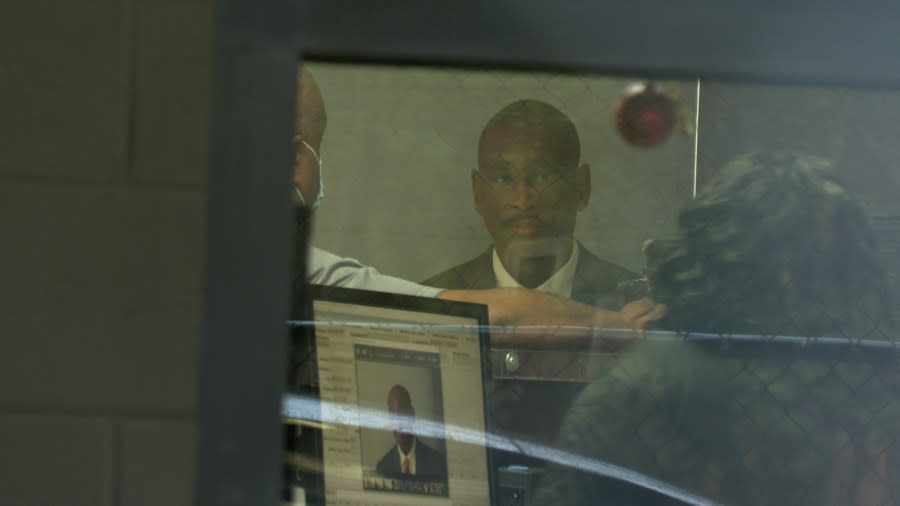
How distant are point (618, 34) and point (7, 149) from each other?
33.2 inches

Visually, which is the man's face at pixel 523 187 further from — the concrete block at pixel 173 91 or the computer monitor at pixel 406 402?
the concrete block at pixel 173 91

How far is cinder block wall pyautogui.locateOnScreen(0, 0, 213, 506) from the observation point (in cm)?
132

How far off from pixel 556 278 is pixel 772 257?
0.33m

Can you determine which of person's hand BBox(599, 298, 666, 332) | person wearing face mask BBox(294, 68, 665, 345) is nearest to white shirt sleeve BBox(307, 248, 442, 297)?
person wearing face mask BBox(294, 68, 665, 345)

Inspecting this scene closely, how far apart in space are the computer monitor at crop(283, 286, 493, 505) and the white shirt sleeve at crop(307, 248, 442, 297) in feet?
0.04

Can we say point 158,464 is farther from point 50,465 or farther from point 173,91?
point 173,91

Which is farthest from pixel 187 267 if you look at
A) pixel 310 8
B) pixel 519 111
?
pixel 519 111

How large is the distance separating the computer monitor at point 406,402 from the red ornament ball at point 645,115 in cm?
36

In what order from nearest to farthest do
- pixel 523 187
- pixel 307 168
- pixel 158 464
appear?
pixel 158 464
pixel 307 168
pixel 523 187

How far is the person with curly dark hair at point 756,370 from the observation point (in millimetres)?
1523

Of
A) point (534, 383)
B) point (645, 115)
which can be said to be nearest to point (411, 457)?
point (534, 383)

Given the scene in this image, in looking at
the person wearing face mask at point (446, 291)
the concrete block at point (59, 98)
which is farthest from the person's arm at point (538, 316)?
the concrete block at point (59, 98)

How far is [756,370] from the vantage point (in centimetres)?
153

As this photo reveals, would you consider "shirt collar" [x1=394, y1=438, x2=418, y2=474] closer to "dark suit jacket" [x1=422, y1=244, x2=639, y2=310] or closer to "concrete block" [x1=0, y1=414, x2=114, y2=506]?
"dark suit jacket" [x1=422, y1=244, x2=639, y2=310]
